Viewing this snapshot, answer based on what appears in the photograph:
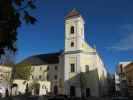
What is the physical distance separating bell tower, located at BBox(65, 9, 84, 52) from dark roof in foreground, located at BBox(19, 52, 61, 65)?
11633 millimetres

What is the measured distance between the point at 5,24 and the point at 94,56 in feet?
173

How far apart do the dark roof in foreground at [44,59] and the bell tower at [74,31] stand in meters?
11.6

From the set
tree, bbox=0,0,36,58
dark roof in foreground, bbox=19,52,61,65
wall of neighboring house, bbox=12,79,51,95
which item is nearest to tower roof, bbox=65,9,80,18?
dark roof in foreground, bbox=19,52,61,65

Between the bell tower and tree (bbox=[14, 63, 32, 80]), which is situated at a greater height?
the bell tower

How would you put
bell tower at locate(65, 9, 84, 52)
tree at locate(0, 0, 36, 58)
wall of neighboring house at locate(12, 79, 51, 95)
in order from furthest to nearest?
1. wall of neighboring house at locate(12, 79, 51, 95)
2. bell tower at locate(65, 9, 84, 52)
3. tree at locate(0, 0, 36, 58)

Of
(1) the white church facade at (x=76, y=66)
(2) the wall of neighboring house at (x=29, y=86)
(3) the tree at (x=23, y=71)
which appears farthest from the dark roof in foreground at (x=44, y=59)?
(2) the wall of neighboring house at (x=29, y=86)

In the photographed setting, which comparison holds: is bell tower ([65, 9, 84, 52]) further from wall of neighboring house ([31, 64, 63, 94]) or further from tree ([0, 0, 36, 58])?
tree ([0, 0, 36, 58])

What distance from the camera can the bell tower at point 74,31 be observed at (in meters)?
61.7

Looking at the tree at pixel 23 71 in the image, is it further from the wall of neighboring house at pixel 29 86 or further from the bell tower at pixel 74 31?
the bell tower at pixel 74 31

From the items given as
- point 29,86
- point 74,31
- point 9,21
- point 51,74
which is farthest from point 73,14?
point 9,21

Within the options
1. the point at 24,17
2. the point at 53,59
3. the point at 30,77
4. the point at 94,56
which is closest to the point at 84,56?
the point at 94,56

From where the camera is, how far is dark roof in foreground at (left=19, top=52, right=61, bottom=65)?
244ft

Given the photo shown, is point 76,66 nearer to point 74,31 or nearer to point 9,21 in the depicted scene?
point 74,31

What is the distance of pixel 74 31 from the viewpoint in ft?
207
